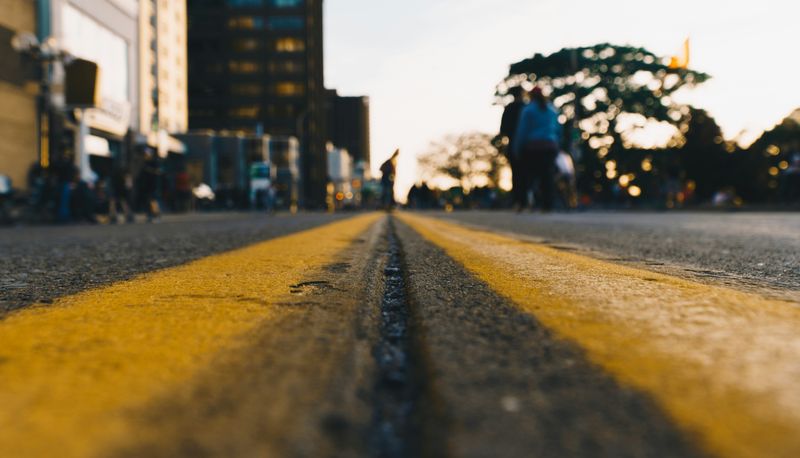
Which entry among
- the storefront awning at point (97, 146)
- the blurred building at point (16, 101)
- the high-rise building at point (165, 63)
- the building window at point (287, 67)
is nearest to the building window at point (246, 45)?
the building window at point (287, 67)

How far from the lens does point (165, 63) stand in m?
44.9

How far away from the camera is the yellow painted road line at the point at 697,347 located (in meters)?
0.50

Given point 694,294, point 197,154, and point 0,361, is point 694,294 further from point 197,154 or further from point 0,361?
point 197,154

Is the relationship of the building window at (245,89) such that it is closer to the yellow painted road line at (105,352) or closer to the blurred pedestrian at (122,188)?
the blurred pedestrian at (122,188)

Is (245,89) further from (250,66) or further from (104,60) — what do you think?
(104,60)

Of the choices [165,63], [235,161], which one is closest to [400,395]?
[165,63]

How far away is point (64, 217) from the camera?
38.7 feet

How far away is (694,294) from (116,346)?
3.52 feet

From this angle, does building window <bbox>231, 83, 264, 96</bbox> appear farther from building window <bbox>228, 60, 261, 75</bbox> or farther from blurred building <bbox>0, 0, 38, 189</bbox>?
blurred building <bbox>0, 0, 38, 189</bbox>

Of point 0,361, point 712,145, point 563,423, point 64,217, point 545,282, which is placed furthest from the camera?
point 712,145

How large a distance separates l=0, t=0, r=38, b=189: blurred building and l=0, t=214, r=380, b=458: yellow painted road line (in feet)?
63.0


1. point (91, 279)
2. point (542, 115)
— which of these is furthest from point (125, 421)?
point (542, 115)

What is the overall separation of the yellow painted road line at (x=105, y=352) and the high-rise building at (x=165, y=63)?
137 feet

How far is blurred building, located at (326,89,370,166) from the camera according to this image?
183625 mm
